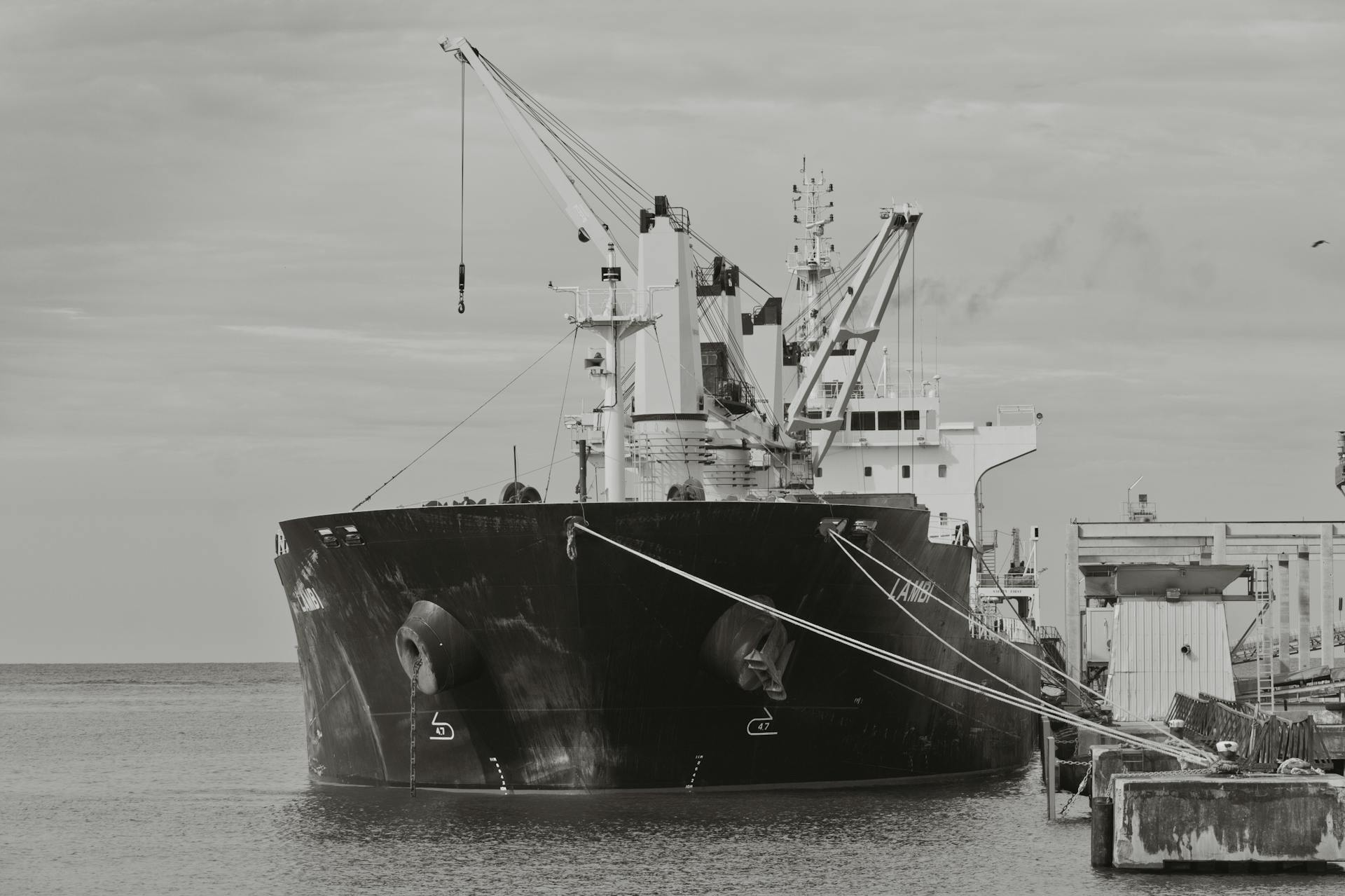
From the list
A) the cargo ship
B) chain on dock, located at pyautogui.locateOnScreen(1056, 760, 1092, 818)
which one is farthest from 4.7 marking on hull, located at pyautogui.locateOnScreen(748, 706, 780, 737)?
chain on dock, located at pyautogui.locateOnScreen(1056, 760, 1092, 818)

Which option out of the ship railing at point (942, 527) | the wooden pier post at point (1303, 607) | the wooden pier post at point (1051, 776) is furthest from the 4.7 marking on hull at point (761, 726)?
the wooden pier post at point (1303, 607)

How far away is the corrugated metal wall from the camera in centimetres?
2367

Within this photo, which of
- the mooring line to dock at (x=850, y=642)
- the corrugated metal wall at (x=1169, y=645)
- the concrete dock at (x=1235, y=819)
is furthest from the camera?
the corrugated metal wall at (x=1169, y=645)

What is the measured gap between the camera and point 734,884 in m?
17.8

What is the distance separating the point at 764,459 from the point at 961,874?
16287 millimetres

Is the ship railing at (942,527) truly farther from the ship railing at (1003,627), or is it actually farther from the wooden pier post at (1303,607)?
the wooden pier post at (1303,607)

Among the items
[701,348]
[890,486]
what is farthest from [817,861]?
[890,486]

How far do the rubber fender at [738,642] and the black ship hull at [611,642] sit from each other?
20mm

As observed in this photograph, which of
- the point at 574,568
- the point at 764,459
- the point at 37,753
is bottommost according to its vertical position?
the point at 37,753

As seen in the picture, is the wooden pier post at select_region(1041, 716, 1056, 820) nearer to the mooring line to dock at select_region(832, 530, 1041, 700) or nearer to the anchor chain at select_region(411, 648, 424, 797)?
the mooring line to dock at select_region(832, 530, 1041, 700)

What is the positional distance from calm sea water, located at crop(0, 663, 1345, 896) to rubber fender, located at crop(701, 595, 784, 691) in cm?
165

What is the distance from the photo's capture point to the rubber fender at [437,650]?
22.5 meters

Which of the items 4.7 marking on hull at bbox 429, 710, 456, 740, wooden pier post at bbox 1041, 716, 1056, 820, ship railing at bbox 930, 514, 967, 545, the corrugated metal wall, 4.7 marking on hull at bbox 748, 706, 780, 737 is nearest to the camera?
4.7 marking on hull at bbox 748, 706, 780, 737

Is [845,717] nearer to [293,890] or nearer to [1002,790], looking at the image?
[1002,790]
